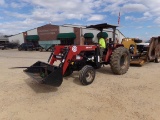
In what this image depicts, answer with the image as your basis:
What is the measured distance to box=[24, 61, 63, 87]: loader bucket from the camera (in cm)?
499

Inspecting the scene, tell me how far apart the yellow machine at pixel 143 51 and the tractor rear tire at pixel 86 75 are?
460 centimetres

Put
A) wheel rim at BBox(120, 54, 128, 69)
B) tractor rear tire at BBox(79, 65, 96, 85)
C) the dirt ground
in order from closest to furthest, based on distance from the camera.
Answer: the dirt ground → tractor rear tire at BBox(79, 65, 96, 85) → wheel rim at BBox(120, 54, 128, 69)

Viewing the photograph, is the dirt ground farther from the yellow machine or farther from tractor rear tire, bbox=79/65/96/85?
the yellow machine

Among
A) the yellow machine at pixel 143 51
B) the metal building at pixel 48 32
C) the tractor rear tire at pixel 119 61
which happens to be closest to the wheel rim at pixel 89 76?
the tractor rear tire at pixel 119 61

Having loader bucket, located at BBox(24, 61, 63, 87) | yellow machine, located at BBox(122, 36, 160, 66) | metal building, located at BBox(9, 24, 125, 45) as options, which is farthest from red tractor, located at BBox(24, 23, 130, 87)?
metal building, located at BBox(9, 24, 125, 45)

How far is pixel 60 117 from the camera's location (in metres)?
3.83

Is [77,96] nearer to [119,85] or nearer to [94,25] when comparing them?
[119,85]

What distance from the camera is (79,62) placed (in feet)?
21.6

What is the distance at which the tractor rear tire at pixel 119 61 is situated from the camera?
289 inches

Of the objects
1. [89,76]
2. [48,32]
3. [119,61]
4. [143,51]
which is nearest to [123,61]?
[119,61]

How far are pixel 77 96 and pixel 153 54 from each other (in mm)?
7561

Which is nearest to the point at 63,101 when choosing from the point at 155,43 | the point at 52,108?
the point at 52,108

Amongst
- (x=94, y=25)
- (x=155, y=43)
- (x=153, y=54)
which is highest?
(x=94, y=25)

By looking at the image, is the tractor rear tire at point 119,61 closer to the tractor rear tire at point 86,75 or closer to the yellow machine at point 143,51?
the tractor rear tire at point 86,75
